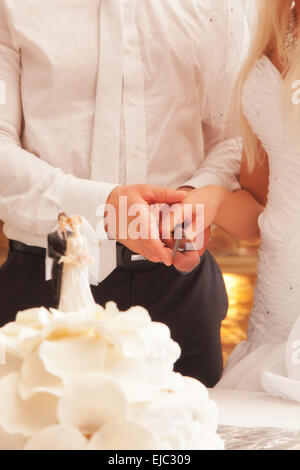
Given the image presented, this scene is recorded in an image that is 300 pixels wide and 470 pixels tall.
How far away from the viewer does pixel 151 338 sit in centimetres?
77

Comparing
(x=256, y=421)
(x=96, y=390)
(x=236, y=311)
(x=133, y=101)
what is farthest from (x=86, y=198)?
(x=236, y=311)

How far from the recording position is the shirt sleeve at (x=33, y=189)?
4.99 feet

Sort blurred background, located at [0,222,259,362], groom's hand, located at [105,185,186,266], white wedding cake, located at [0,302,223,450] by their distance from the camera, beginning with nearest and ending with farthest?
white wedding cake, located at [0,302,223,450] < groom's hand, located at [105,185,186,266] < blurred background, located at [0,222,259,362]

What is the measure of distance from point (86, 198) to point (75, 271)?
69 centimetres

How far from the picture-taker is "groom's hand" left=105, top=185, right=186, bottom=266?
4.43ft

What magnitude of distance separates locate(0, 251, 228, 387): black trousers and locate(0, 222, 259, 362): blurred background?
74.9 inches

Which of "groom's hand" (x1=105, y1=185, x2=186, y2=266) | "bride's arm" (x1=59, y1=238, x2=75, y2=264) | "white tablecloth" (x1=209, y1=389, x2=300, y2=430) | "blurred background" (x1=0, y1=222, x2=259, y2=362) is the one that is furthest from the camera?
"blurred background" (x1=0, y1=222, x2=259, y2=362)

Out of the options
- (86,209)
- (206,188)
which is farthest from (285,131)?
(86,209)

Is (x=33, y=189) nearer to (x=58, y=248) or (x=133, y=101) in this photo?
(x=133, y=101)

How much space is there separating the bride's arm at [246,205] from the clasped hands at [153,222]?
0.42 ft

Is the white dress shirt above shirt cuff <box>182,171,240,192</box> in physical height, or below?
above

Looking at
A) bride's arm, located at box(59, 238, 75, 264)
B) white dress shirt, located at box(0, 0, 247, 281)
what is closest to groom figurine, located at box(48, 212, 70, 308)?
bride's arm, located at box(59, 238, 75, 264)

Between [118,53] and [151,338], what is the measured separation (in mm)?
1118

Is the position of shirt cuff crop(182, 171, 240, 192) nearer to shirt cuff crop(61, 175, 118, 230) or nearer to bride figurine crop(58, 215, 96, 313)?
shirt cuff crop(61, 175, 118, 230)
